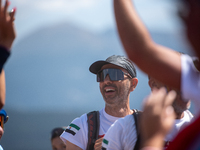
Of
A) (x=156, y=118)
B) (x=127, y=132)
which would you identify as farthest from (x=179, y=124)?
(x=156, y=118)

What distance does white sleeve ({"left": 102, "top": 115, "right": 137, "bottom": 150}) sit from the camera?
99.3 inches

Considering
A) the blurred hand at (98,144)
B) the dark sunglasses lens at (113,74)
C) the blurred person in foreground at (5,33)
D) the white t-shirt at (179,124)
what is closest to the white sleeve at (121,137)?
the white t-shirt at (179,124)

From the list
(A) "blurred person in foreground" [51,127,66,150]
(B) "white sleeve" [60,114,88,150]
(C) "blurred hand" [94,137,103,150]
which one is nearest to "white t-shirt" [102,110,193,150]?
(C) "blurred hand" [94,137,103,150]

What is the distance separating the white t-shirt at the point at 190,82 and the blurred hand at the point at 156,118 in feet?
0.38

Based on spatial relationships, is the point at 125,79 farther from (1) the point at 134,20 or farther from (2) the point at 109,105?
(1) the point at 134,20

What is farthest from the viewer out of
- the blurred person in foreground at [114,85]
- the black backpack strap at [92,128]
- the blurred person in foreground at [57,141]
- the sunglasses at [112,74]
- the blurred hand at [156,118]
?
the blurred person in foreground at [57,141]

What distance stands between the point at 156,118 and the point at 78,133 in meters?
2.78

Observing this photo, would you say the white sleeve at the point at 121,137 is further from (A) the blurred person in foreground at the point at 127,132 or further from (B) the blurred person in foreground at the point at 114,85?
(B) the blurred person in foreground at the point at 114,85

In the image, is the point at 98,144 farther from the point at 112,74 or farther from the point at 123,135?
the point at 112,74

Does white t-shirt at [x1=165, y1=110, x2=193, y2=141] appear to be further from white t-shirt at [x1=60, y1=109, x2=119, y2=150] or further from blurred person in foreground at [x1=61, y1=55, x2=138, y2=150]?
blurred person in foreground at [x1=61, y1=55, x2=138, y2=150]

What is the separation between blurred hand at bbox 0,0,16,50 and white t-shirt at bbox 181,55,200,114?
761mm

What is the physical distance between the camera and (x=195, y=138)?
0.84 m

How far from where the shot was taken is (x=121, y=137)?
2.58 metres

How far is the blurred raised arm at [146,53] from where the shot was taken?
105 centimetres
